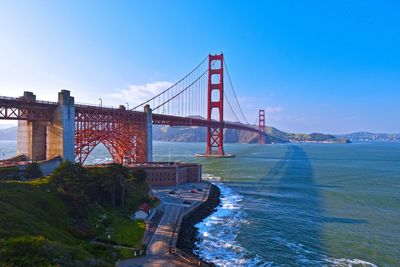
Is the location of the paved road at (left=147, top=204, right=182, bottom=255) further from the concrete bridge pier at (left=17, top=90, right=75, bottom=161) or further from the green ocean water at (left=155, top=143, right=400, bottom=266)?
the concrete bridge pier at (left=17, top=90, right=75, bottom=161)

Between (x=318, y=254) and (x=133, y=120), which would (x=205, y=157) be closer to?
(x=133, y=120)

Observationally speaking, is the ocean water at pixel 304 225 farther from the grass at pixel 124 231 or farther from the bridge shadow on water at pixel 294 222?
the grass at pixel 124 231

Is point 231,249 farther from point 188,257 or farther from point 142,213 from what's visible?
point 142,213

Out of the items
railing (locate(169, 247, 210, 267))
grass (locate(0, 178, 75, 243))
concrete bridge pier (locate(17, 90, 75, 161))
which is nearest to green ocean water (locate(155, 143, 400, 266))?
railing (locate(169, 247, 210, 267))

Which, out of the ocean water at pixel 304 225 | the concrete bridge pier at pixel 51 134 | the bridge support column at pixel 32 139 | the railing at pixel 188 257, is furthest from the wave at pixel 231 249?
the bridge support column at pixel 32 139

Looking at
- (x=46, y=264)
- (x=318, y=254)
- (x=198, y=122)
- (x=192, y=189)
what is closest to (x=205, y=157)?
(x=198, y=122)

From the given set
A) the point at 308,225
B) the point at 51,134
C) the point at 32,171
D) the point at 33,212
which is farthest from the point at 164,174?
the point at 33,212

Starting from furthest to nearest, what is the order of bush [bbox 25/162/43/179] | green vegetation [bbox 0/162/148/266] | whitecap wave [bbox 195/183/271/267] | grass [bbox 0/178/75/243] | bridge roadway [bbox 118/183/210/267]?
bush [bbox 25/162/43/179] → whitecap wave [bbox 195/183/271/267] → bridge roadway [bbox 118/183/210/267] → grass [bbox 0/178/75/243] → green vegetation [bbox 0/162/148/266]
